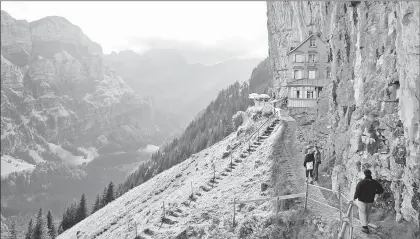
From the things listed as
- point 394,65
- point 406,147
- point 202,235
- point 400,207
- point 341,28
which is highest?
point 341,28

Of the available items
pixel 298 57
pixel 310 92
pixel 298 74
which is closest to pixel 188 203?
pixel 310 92

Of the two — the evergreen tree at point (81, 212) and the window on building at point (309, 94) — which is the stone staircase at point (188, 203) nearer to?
the window on building at point (309, 94)

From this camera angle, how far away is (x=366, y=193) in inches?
549

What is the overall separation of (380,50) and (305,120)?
72.1 ft

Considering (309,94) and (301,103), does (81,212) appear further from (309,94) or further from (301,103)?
(309,94)

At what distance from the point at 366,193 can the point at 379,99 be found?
574 centimetres

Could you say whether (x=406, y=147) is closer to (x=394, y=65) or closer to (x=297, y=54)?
(x=394, y=65)

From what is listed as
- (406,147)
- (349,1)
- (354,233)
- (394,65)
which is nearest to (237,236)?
(354,233)

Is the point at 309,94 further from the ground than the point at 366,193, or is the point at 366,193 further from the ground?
the point at 309,94

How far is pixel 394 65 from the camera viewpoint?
16.5 meters

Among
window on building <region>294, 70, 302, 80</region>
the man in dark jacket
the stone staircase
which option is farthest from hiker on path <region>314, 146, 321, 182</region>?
window on building <region>294, 70, 302, 80</region>

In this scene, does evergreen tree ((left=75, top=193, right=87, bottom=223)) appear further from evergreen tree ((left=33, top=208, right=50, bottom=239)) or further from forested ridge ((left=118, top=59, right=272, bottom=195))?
forested ridge ((left=118, top=59, right=272, bottom=195))

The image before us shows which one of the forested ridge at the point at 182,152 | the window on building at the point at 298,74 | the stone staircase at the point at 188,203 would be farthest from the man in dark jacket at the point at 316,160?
the forested ridge at the point at 182,152

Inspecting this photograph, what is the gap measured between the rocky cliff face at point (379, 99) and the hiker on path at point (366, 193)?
123 centimetres
